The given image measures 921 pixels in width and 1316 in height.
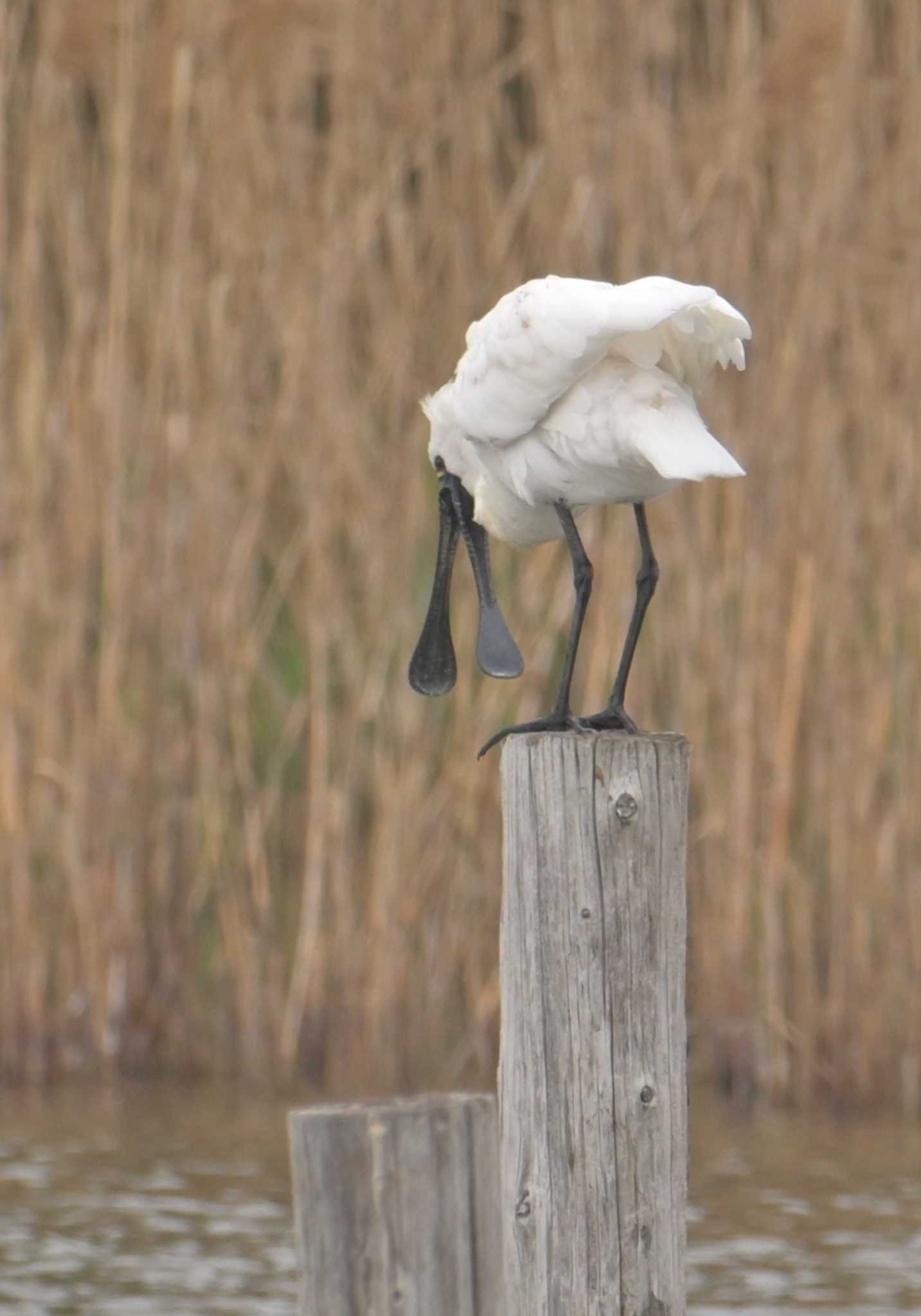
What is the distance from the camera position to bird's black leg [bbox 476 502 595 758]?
13.0 feet

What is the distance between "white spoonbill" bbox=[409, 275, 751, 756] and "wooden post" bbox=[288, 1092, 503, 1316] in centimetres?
→ 86

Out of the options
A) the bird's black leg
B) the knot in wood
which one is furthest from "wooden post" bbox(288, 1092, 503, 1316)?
the bird's black leg

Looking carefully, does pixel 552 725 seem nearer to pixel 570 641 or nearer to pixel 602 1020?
pixel 570 641

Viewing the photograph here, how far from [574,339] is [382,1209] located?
4.42 ft

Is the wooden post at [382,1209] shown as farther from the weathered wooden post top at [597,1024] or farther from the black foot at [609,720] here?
the black foot at [609,720]

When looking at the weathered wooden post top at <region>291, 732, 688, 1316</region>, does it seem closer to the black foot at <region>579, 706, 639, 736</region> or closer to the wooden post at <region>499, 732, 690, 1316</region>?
the wooden post at <region>499, 732, 690, 1316</region>

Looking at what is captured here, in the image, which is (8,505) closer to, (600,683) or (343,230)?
(343,230)

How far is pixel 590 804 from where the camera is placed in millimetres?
3527

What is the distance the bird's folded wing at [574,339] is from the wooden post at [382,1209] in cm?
120

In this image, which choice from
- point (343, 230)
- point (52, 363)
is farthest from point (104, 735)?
point (343, 230)

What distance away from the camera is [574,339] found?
3.90 m

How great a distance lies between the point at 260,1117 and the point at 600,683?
144cm

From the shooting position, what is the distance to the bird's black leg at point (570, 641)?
3.95m

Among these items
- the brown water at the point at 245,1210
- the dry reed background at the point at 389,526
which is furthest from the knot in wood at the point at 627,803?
Answer: the dry reed background at the point at 389,526
